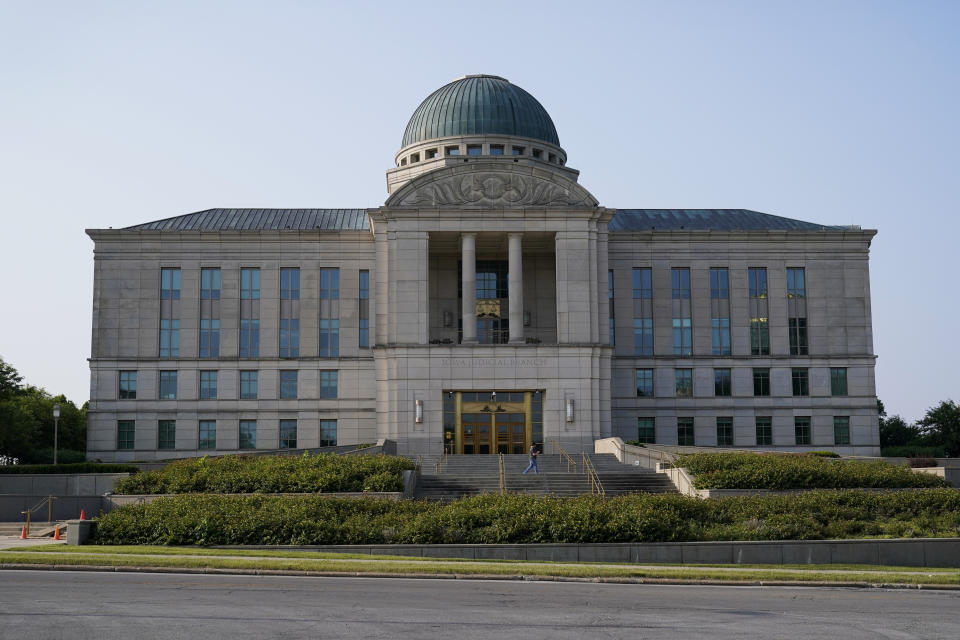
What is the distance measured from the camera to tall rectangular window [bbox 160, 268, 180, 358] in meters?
66.2

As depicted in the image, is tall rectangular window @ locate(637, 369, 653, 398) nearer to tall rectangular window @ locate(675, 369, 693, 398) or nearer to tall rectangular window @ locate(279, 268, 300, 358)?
tall rectangular window @ locate(675, 369, 693, 398)

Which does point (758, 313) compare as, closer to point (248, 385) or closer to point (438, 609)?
point (248, 385)

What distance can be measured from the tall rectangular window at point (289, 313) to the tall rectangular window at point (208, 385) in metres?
4.71

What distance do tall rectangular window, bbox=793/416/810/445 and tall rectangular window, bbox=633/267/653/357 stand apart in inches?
424

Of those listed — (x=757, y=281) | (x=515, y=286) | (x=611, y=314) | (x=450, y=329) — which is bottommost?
(x=450, y=329)

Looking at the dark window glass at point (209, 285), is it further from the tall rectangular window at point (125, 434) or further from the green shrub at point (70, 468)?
the green shrub at point (70, 468)

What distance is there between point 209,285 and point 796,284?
39926mm

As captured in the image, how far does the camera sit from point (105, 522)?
3036 centimetres

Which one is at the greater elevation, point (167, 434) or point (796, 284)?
point (796, 284)

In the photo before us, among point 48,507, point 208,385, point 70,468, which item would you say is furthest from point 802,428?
point 48,507

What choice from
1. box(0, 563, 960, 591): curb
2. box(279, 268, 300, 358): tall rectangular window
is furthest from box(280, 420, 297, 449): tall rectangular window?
box(0, 563, 960, 591): curb

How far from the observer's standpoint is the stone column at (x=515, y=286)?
59.7m

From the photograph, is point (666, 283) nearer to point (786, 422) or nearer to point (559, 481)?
point (786, 422)

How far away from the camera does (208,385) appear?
216 ft
